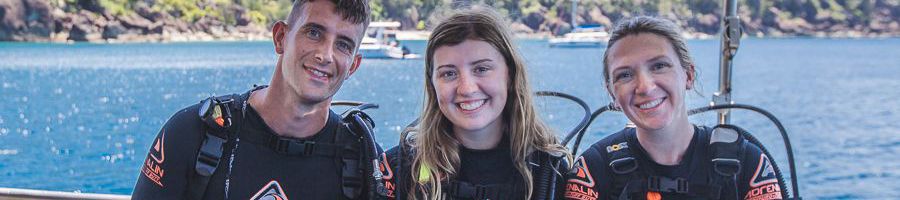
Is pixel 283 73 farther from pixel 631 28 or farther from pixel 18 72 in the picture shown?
pixel 18 72

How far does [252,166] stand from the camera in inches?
75.9

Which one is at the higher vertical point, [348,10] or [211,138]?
[348,10]

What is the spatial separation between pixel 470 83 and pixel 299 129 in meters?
0.39

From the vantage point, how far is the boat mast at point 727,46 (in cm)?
267

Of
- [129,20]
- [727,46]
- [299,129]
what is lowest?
[299,129]

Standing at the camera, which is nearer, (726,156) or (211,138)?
(211,138)

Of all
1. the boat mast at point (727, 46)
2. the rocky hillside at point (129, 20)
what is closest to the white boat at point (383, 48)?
the rocky hillside at point (129, 20)

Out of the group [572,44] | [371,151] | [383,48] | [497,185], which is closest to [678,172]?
[497,185]

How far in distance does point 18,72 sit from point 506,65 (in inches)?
1502

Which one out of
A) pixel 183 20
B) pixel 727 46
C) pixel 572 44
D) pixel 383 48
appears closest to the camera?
pixel 727 46

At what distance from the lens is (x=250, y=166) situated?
1.92 metres

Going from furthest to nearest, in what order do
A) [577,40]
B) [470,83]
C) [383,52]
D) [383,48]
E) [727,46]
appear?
[577,40]
[383,52]
[383,48]
[727,46]
[470,83]

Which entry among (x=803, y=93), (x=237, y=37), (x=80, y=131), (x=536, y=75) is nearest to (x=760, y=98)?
(x=803, y=93)

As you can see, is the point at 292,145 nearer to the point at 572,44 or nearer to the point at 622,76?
the point at 622,76
